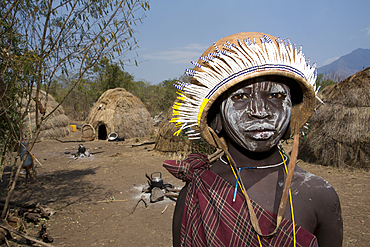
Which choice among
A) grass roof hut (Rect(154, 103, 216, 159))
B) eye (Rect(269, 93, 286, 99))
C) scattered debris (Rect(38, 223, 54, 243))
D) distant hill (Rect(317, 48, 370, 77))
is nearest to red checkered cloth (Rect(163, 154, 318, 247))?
eye (Rect(269, 93, 286, 99))

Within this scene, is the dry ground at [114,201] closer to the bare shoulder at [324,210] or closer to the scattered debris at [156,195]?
the scattered debris at [156,195]

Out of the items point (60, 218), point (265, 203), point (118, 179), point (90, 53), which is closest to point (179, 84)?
point (265, 203)

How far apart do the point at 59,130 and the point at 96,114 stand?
2.32m

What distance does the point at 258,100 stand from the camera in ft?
3.52

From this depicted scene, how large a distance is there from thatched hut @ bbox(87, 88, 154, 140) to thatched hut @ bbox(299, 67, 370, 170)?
9.36m

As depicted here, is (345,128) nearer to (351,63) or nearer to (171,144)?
(171,144)

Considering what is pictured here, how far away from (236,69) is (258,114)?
0.22 metres

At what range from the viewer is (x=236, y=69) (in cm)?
103

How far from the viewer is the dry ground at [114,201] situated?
3854 millimetres

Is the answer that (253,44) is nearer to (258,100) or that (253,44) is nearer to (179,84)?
(258,100)

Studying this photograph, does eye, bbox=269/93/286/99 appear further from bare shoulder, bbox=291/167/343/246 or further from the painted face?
bare shoulder, bbox=291/167/343/246

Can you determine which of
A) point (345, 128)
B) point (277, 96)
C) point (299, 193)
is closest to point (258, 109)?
point (277, 96)

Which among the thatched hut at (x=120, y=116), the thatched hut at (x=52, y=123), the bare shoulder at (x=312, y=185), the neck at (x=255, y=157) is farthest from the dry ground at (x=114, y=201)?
the thatched hut at (x=120, y=116)

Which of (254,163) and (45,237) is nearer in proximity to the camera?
(254,163)
